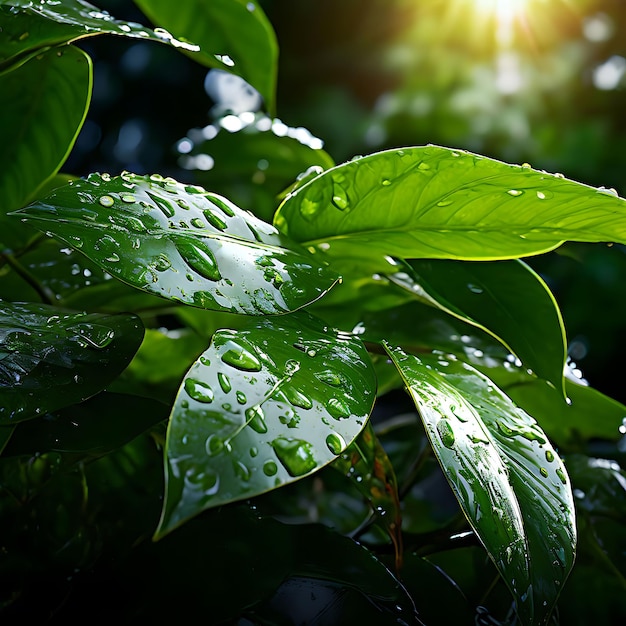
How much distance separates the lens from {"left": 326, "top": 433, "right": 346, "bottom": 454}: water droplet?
10.0 inches

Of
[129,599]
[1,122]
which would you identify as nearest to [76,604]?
[129,599]

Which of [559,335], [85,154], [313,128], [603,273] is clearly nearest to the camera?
[559,335]

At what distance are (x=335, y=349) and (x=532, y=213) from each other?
0.14m

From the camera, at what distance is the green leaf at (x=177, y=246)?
11.6 inches

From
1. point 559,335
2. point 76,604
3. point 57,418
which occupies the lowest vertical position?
point 76,604

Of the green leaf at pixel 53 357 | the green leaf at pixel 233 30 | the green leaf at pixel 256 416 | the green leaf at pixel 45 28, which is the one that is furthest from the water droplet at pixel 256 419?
the green leaf at pixel 233 30

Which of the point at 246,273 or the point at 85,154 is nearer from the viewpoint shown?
the point at 246,273

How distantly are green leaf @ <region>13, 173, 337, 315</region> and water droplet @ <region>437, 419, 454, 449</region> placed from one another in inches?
3.3

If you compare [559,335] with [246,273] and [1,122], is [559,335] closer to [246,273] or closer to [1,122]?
[246,273]

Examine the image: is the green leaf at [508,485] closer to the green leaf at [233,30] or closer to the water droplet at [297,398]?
the water droplet at [297,398]

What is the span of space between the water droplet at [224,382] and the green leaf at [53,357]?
105 millimetres

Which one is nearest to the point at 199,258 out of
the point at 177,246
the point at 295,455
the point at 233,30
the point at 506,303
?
the point at 177,246

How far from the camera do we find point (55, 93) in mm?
471

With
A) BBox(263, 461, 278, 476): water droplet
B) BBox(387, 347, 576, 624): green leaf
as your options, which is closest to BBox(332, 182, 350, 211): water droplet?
BBox(387, 347, 576, 624): green leaf
